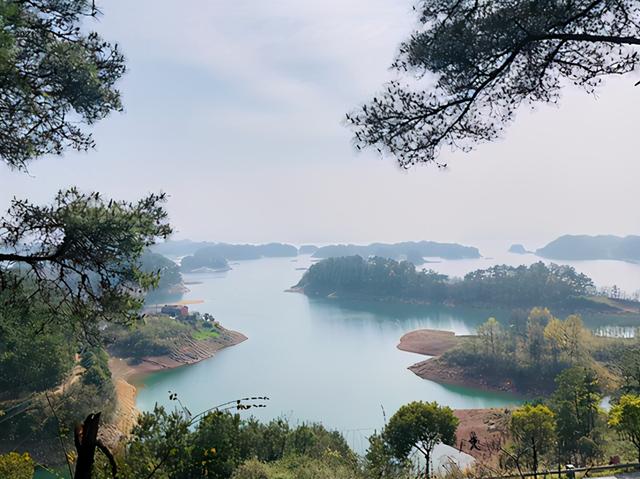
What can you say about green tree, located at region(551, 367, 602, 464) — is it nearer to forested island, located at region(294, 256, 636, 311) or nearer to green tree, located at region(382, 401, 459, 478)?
green tree, located at region(382, 401, 459, 478)

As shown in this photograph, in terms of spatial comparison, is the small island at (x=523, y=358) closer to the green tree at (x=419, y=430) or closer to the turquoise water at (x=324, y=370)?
the turquoise water at (x=324, y=370)

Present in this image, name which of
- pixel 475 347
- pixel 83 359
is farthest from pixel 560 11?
pixel 475 347

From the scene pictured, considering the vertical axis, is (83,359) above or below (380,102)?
below

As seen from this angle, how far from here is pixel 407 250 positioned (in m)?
89.7

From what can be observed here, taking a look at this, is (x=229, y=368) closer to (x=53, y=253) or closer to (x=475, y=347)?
(x=475, y=347)

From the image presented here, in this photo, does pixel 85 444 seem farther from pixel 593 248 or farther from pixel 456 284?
pixel 593 248

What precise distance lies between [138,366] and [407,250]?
74.5m

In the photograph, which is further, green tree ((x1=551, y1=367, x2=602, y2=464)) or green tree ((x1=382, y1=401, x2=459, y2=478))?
green tree ((x1=551, y1=367, x2=602, y2=464))

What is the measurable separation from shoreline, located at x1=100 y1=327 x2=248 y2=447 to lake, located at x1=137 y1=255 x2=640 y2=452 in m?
0.53

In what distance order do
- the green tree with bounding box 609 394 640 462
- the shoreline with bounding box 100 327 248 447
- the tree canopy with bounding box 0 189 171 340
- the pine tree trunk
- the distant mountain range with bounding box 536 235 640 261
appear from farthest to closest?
1. the distant mountain range with bounding box 536 235 640 261
2. the shoreline with bounding box 100 327 248 447
3. the green tree with bounding box 609 394 640 462
4. the tree canopy with bounding box 0 189 171 340
5. the pine tree trunk

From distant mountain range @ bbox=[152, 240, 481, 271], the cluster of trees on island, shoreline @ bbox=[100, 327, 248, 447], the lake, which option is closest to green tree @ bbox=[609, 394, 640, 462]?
the lake

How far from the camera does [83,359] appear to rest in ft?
44.7

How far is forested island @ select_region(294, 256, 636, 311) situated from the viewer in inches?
1330

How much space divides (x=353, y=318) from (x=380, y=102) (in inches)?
1142
